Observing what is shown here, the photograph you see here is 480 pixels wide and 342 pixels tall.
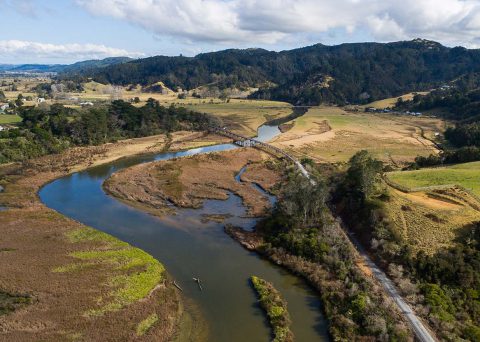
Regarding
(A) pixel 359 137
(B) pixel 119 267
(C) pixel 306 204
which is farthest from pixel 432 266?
(A) pixel 359 137

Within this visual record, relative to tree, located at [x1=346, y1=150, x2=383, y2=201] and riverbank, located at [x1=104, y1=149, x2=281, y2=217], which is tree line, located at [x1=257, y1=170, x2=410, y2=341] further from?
riverbank, located at [x1=104, y1=149, x2=281, y2=217]

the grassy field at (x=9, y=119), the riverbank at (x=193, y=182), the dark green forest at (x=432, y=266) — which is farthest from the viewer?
the grassy field at (x=9, y=119)

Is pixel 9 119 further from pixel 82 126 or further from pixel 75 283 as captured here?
pixel 75 283

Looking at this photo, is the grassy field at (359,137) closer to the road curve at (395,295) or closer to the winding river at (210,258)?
the winding river at (210,258)

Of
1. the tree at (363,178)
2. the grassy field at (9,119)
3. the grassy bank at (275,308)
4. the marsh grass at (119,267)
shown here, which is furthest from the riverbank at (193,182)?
the grassy field at (9,119)

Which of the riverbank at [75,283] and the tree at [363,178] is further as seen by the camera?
the tree at [363,178]

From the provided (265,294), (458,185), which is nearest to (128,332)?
(265,294)
